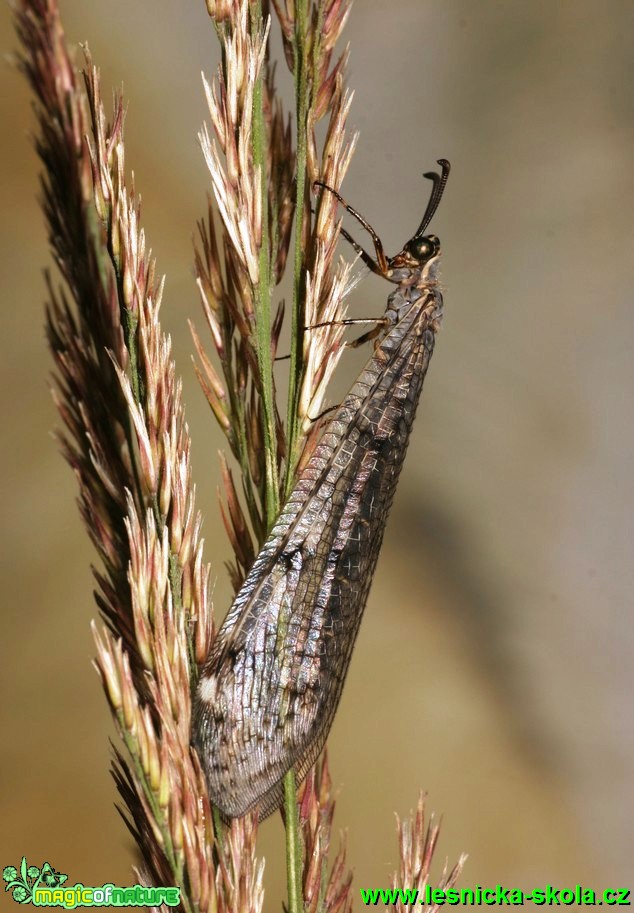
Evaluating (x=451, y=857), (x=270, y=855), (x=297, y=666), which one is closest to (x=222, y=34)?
(x=297, y=666)

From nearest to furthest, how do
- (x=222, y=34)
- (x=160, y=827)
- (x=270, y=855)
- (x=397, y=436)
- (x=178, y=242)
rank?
(x=160, y=827) → (x=222, y=34) → (x=397, y=436) → (x=270, y=855) → (x=178, y=242)

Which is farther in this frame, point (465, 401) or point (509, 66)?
point (465, 401)

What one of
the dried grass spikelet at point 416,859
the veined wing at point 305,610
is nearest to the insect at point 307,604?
the veined wing at point 305,610

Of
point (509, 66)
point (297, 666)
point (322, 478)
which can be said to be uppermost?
point (509, 66)

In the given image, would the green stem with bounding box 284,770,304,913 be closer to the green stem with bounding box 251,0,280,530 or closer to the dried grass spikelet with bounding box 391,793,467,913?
the dried grass spikelet with bounding box 391,793,467,913

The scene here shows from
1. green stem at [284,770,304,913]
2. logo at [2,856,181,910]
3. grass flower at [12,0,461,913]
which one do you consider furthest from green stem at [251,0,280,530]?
logo at [2,856,181,910]

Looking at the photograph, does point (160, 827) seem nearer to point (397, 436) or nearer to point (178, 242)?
point (397, 436)

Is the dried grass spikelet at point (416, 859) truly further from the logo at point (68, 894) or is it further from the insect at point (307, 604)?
the logo at point (68, 894)
